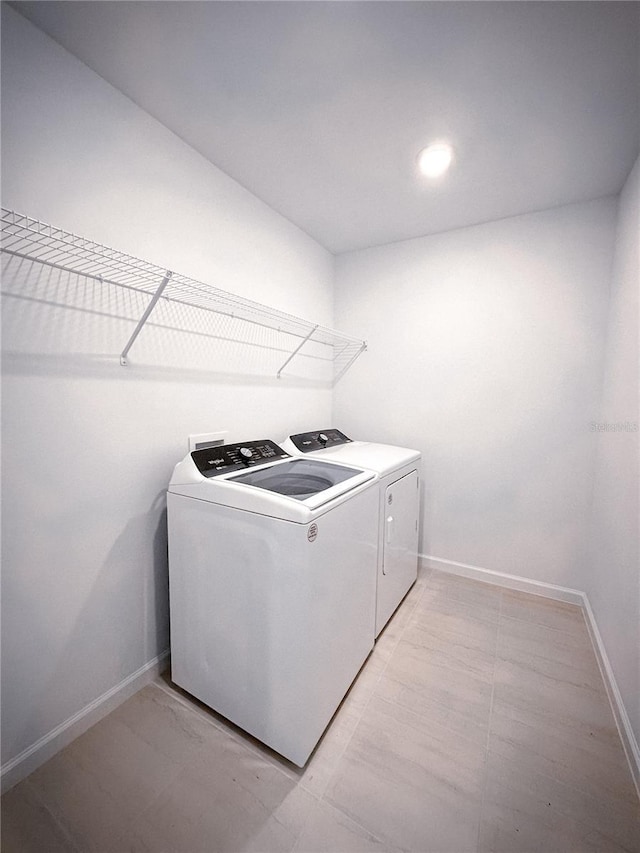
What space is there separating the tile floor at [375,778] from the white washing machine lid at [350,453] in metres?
1.17

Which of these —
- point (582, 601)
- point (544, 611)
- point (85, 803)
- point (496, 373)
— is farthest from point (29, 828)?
point (496, 373)

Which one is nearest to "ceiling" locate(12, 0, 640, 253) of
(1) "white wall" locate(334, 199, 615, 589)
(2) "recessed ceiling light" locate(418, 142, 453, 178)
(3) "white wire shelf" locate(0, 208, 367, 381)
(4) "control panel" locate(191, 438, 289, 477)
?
(2) "recessed ceiling light" locate(418, 142, 453, 178)

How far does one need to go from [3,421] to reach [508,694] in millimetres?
2636

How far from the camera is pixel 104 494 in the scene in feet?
5.19

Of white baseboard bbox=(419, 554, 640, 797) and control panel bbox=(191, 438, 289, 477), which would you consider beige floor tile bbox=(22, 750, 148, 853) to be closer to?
control panel bbox=(191, 438, 289, 477)

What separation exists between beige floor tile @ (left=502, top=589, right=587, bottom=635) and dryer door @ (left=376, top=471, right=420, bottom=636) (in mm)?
723

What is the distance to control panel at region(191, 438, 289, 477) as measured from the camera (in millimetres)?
1708

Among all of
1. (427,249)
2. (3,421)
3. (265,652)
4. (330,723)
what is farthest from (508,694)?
(427,249)

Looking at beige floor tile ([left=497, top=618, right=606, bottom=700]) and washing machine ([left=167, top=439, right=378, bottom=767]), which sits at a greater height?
washing machine ([left=167, top=439, right=378, bottom=767])

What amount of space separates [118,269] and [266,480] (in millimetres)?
1190

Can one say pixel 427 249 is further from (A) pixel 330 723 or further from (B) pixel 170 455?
(A) pixel 330 723

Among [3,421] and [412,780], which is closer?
[3,421]

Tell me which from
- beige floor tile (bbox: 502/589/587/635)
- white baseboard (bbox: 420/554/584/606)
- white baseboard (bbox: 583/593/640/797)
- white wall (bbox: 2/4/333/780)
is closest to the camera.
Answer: white wall (bbox: 2/4/333/780)

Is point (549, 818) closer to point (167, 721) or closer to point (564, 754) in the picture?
point (564, 754)
